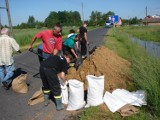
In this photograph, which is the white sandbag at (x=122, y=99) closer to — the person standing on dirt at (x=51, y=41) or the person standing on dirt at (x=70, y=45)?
the person standing on dirt at (x=51, y=41)

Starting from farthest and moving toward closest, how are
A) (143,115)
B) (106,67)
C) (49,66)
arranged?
(106,67) → (49,66) → (143,115)

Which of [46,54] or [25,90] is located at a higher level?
[46,54]

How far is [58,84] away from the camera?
237 inches

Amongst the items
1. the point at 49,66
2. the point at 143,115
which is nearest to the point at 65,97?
the point at 49,66

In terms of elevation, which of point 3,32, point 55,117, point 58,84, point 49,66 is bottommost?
point 55,117

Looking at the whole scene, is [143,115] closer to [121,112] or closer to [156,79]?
[121,112]

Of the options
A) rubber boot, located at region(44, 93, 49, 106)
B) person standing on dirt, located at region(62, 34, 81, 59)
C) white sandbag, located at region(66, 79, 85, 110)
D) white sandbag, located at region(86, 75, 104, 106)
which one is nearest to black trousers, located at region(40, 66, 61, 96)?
white sandbag, located at region(66, 79, 85, 110)

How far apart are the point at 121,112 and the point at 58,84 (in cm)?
162

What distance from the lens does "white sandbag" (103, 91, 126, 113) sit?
18.3 feet

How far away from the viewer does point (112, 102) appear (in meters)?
5.75

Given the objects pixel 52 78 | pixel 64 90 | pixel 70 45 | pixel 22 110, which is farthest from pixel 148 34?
pixel 22 110

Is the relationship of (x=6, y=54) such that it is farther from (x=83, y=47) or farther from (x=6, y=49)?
(x=83, y=47)

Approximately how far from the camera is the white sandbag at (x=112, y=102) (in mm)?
5570

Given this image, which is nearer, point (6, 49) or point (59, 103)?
point (59, 103)
